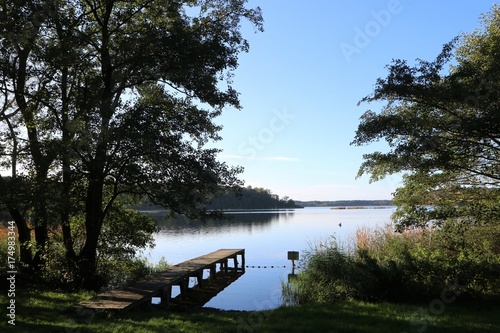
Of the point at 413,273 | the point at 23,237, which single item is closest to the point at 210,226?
the point at 23,237

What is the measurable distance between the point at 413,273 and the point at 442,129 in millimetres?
3505

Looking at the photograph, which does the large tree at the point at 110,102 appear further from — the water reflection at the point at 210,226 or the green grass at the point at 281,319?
the water reflection at the point at 210,226

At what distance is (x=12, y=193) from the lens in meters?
9.26

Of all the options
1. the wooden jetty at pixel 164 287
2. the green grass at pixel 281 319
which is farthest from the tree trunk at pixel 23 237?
the wooden jetty at pixel 164 287

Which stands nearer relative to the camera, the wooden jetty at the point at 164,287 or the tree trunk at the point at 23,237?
the wooden jetty at the point at 164,287

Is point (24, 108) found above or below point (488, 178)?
above

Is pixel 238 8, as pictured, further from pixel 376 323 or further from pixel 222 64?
pixel 376 323

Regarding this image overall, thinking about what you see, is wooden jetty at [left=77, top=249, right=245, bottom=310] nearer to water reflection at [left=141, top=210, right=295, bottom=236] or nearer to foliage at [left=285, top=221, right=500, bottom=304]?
foliage at [left=285, top=221, right=500, bottom=304]

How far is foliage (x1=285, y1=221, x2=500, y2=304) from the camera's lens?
354 inches

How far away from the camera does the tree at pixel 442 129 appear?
29.7ft

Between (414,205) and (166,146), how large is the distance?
6879 millimetres

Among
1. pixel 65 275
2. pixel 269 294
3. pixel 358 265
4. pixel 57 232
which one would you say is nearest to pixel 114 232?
pixel 65 275

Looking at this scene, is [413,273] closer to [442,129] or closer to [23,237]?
[442,129]

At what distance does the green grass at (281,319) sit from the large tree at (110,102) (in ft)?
8.70
